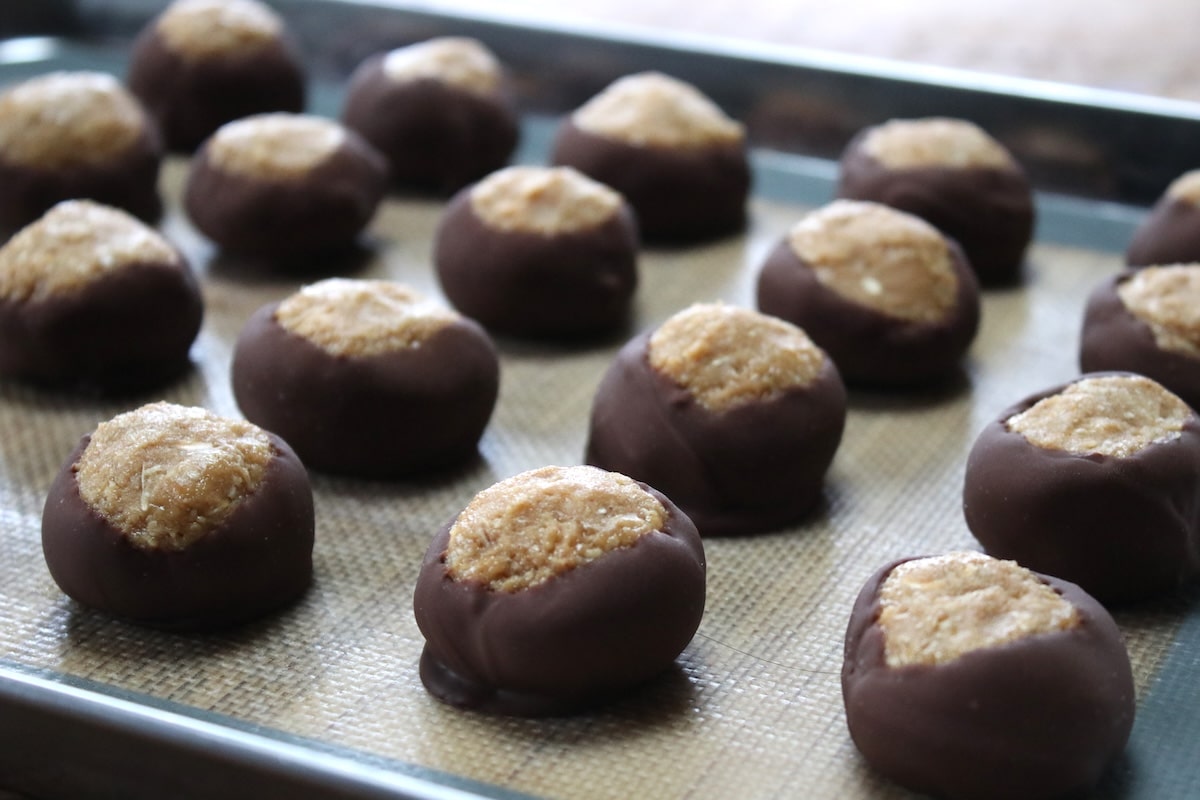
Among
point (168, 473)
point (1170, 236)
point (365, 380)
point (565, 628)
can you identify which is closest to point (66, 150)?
point (365, 380)

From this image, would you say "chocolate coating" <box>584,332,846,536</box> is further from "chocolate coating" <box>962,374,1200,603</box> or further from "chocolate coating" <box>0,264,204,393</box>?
"chocolate coating" <box>0,264,204,393</box>

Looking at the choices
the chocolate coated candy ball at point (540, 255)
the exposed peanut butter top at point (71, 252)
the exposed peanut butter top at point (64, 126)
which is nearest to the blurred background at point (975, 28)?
the exposed peanut butter top at point (64, 126)

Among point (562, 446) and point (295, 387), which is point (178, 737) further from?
point (562, 446)

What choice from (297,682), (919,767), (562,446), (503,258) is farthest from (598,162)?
(919,767)

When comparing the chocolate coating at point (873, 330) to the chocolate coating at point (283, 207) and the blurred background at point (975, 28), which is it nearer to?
the chocolate coating at point (283, 207)

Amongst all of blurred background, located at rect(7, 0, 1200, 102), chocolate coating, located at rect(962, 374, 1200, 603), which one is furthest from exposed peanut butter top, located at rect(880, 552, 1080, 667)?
blurred background, located at rect(7, 0, 1200, 102)

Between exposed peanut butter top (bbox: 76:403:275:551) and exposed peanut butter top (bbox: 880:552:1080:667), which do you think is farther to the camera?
exposed peanut butter top (bbox: 76:403:275:551)
